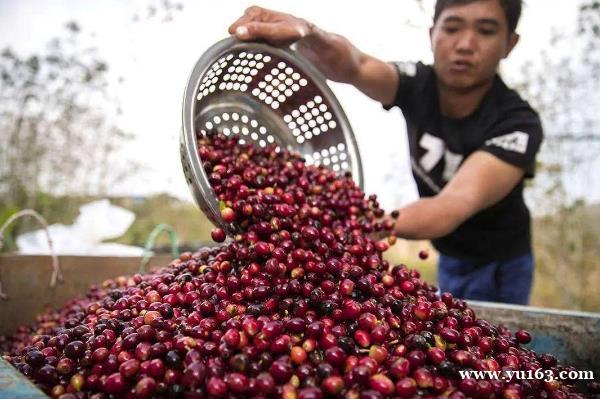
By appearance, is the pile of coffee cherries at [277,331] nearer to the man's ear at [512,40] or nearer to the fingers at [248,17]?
the fingers at [248,17]

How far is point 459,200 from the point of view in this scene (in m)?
2.19

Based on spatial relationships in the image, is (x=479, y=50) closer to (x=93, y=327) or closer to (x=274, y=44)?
(x=274, y=44)

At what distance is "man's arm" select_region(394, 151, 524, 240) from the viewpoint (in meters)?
2.16

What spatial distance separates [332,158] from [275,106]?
369 millimetres

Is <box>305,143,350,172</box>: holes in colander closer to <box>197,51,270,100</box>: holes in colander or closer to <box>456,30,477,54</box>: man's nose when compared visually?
<box>197,51,270,100</box>: holes in colander

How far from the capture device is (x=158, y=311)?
A: 53.1 inches

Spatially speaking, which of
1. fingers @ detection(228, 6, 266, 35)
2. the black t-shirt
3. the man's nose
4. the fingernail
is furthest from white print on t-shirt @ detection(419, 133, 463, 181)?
the fingernail

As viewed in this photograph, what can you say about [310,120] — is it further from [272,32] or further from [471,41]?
[471,41]

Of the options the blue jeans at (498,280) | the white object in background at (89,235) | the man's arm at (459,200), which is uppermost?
the man's arm at (459,200)

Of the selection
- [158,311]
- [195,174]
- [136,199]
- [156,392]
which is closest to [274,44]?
[195,174]

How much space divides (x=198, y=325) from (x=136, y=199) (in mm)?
4410

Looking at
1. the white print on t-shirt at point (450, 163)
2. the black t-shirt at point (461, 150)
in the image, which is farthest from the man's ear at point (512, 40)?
the white print on t-shirt at point (450, 163)

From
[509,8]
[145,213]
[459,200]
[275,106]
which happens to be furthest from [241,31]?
[145,213]

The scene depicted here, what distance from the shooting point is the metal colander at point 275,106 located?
79.5 inches
